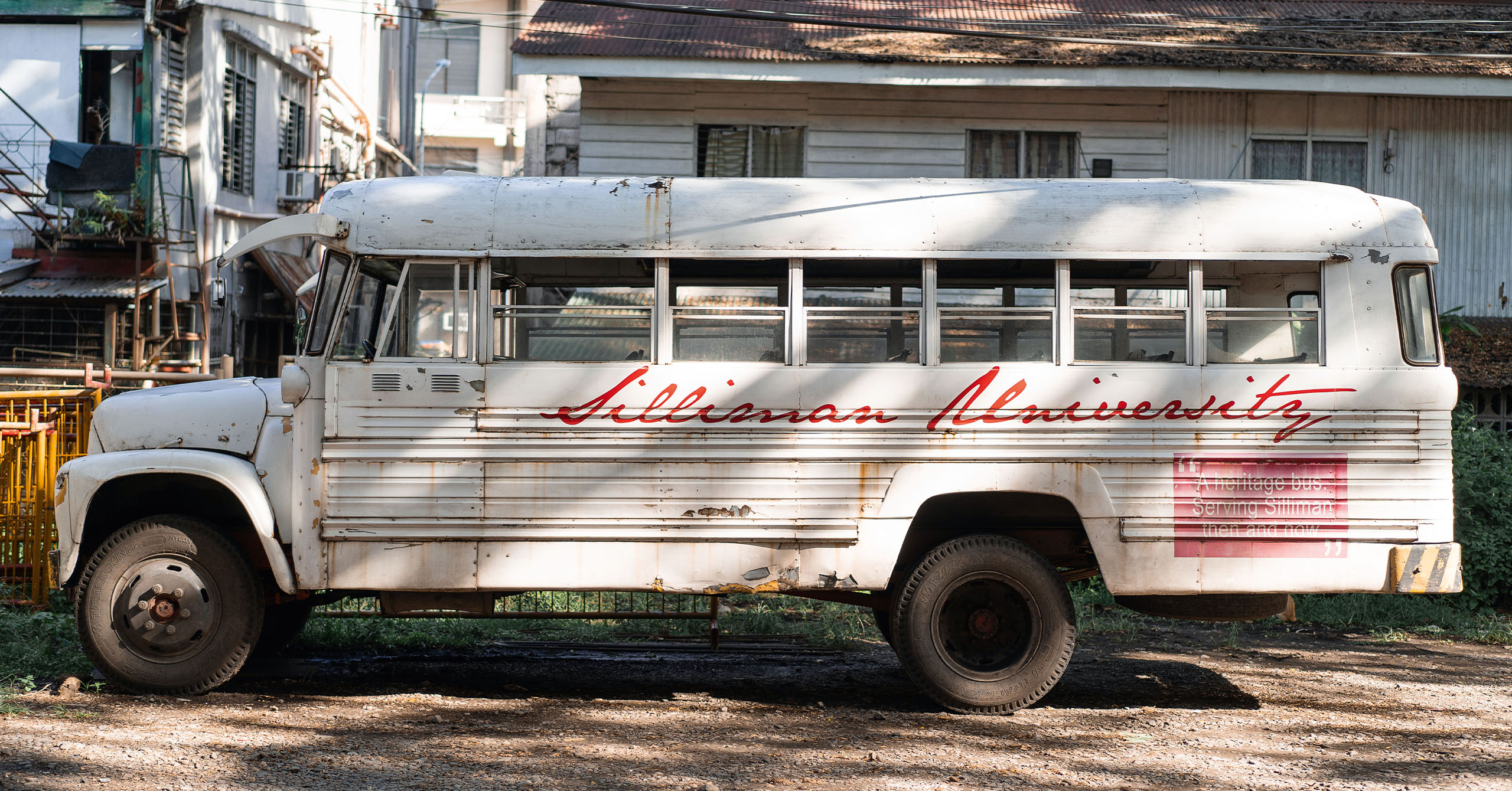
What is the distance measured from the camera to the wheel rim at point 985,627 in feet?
21.6

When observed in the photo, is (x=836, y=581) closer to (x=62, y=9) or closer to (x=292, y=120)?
(x=62, y=9)

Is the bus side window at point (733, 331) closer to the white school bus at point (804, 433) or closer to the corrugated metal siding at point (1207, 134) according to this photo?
the white school bus at point (804, 433)

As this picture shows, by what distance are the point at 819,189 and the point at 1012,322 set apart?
4.27ft

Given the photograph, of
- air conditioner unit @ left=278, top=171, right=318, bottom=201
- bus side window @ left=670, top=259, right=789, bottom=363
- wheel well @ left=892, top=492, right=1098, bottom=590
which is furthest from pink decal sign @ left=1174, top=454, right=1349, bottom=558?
air conditioner unit @ left=278, top=171, right=318, bottom=201

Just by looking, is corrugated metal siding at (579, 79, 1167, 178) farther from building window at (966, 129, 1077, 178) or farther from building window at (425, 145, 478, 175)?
building window at (425, 145, 478, 175)

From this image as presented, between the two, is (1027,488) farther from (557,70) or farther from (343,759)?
(557,70)

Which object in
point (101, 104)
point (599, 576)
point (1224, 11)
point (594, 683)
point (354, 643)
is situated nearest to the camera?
point (599, 576)

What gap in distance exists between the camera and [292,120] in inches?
803

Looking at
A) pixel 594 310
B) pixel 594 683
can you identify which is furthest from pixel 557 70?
pixel 594 683

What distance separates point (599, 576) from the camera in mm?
6449

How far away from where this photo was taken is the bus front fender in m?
6.43

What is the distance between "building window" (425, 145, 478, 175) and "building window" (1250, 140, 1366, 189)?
26844 millimetres

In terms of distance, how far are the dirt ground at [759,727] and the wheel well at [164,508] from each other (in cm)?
84

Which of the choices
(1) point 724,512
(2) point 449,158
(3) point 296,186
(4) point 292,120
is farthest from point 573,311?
(2) point 449,158
